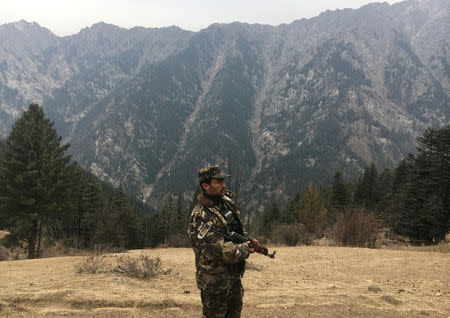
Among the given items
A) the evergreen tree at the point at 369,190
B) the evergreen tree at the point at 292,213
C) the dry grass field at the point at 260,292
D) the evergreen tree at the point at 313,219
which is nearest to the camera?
the dry grass field at the point at 260,292

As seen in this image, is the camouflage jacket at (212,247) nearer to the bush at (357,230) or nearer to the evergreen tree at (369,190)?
the bush at (357,230)

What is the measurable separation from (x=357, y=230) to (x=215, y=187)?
1316cm

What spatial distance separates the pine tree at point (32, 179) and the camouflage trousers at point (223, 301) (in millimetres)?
17011

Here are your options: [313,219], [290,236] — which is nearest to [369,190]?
[313,219]

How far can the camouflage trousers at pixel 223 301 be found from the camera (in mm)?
3693

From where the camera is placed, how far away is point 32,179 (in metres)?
17.9

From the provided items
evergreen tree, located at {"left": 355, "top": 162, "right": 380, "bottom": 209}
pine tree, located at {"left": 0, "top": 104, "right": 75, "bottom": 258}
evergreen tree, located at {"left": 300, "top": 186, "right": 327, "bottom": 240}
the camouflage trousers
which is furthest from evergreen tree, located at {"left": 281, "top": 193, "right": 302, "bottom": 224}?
the camouflage trousers

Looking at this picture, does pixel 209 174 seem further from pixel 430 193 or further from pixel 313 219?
pixel 313 219

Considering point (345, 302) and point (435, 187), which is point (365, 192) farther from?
point (345, 302)

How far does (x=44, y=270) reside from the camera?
9.12 m

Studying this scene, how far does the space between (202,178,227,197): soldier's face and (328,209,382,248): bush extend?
40.3 ft

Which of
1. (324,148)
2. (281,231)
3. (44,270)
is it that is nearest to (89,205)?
(281,231)

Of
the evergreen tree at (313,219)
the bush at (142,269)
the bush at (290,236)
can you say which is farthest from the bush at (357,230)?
the bush at (142,269)

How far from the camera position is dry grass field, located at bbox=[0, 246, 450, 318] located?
5.78 m
